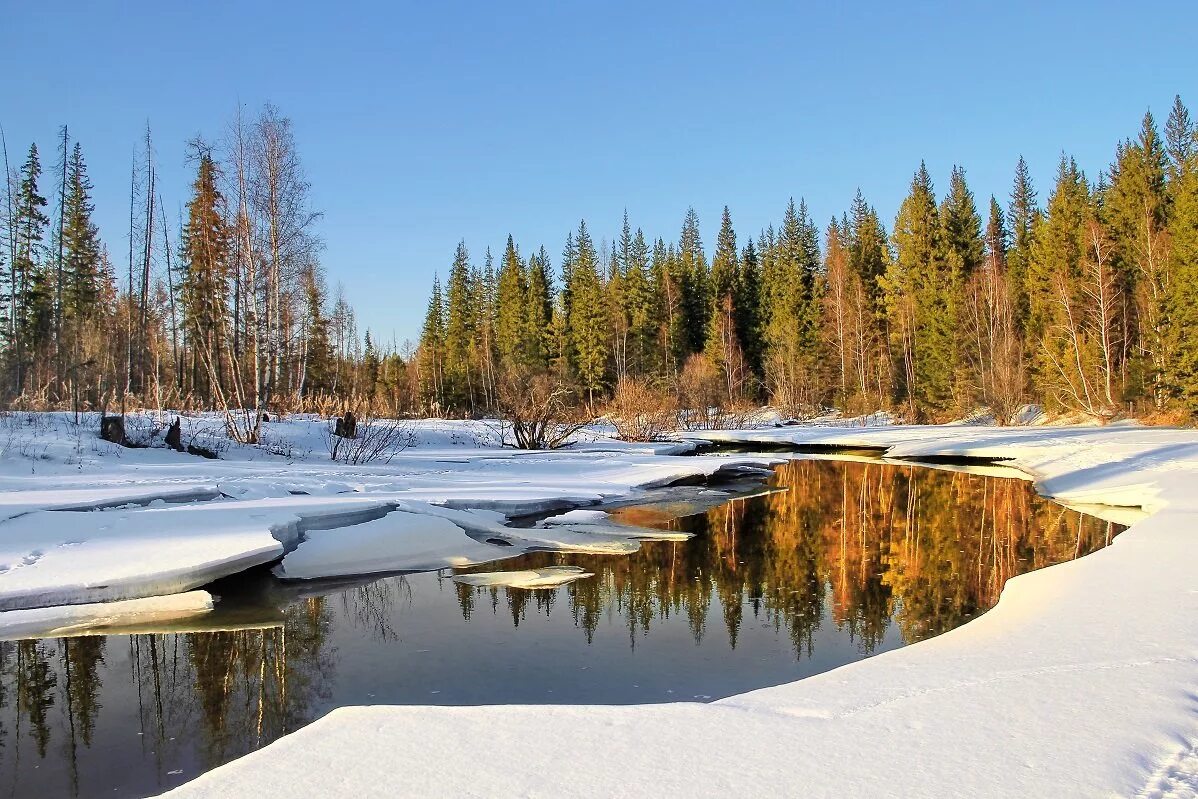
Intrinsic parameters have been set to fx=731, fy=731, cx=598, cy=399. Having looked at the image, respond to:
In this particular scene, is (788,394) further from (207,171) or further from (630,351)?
(207,171)

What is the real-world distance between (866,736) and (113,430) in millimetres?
15470

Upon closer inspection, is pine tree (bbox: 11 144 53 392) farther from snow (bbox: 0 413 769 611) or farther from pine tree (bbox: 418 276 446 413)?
pine tree (bbox: 418 276 446 413)

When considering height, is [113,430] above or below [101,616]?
above

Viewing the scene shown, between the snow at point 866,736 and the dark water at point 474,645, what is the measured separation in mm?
839

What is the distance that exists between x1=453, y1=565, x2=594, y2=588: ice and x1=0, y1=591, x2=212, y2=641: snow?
2378mm

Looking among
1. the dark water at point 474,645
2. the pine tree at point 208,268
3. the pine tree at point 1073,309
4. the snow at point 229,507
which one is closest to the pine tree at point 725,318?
the pine tree at point 1073,309

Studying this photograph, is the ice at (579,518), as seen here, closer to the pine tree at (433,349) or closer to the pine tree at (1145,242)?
the pine tree at (1145,242)

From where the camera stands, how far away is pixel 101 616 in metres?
5.68

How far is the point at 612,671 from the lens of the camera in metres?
4.81

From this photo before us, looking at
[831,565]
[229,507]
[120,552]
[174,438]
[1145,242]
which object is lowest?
[831,565]

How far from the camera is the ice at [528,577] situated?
7.16m

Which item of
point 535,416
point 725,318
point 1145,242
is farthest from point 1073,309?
point 535,416

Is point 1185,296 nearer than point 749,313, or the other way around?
point 1185,296

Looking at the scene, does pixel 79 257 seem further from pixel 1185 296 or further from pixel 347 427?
pixel 1185 296
